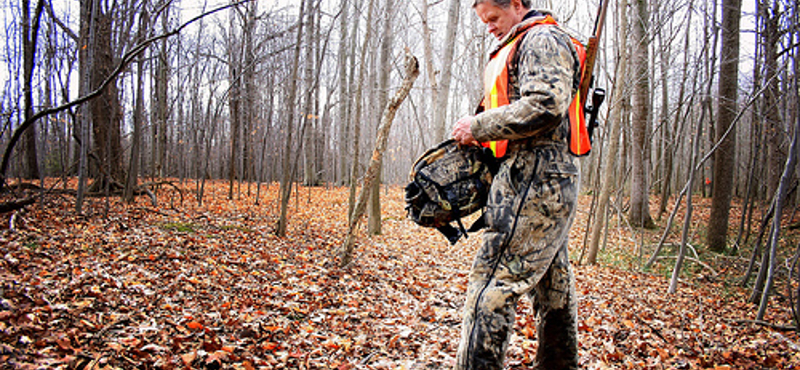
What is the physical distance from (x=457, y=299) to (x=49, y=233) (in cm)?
523

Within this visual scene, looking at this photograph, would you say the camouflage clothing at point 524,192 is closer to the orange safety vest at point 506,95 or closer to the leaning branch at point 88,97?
the orange safety vest at point 506,95

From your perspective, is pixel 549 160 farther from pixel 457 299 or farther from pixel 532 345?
pixel 457 299

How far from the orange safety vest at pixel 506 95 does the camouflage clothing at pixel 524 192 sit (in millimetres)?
33

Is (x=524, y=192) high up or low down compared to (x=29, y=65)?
down

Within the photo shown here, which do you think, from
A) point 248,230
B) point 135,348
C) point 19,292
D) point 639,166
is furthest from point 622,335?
Answer: point 639,166

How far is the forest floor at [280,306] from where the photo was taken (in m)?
2.70

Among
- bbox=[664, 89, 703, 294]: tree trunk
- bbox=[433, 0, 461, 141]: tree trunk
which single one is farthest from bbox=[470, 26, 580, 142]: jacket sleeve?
bbox=[433, 0, 461, 141]: tree trunk

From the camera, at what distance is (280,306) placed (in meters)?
3.77

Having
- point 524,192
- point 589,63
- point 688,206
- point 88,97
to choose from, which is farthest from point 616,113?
point 88,97

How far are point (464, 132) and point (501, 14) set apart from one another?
0.62 m

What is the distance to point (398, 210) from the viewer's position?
12.5m

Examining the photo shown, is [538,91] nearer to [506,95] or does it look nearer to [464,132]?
[506,95]

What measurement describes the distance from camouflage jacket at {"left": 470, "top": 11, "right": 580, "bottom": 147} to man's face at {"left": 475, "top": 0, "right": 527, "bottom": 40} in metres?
0.14

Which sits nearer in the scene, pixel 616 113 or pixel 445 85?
pixel 616 113
